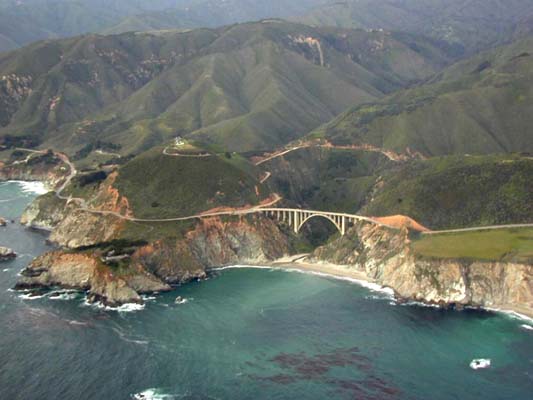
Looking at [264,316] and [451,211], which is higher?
[451,211]

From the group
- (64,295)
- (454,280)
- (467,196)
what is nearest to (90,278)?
(64,295)

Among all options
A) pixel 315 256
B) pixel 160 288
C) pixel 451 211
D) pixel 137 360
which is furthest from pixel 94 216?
pixel 451 211

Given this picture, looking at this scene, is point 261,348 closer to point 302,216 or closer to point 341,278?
point 341,278

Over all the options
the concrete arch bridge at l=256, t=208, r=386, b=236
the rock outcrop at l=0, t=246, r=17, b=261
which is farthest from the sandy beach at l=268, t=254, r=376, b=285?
the rock outcrop at l=0, t=246, r=17, b=261

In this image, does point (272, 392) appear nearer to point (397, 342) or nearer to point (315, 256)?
point (397, 342)

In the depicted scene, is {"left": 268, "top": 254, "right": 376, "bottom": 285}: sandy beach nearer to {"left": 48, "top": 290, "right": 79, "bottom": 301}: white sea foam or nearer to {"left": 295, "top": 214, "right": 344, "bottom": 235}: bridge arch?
{"left": 295, "top": 214, "right": 344, "bottom": 235}: bridge arch

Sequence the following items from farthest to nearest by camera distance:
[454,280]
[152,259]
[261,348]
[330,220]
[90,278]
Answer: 1. [330,220]
2. [152,259]
3. [90,278]
4. [454,280]
5. [261,348]
